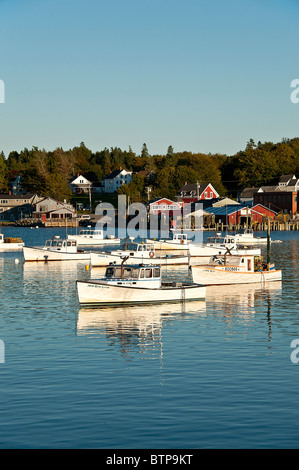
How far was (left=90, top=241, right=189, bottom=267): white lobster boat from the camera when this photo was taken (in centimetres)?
7712

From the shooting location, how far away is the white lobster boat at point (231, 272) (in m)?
60.6

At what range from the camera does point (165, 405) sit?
26.3 metres

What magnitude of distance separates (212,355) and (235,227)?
137 meters

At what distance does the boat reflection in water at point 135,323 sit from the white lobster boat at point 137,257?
2628 centimetres

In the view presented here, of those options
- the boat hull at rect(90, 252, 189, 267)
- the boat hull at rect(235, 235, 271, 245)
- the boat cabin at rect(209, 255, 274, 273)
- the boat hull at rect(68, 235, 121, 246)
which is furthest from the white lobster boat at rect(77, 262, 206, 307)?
the boat hull at rect(235, 235, 271, 245)

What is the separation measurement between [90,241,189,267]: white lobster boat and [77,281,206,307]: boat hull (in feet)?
88.1

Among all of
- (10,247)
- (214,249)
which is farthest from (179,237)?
(10,247)

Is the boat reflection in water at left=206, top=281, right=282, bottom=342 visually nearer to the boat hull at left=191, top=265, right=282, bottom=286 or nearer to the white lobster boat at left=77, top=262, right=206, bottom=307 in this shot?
the boat hull at left=191, top=265, right=282, bottom=286

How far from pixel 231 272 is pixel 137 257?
17.8 m

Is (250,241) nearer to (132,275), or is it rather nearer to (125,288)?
(132,275)

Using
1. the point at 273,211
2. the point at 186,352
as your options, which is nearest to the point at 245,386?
the point at 186,352

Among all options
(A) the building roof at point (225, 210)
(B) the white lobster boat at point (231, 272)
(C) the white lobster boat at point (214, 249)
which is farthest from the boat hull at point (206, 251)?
(A) the building roof at point (225, 210)

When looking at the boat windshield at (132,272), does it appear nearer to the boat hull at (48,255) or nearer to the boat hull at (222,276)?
the boat hull at (222,276)
